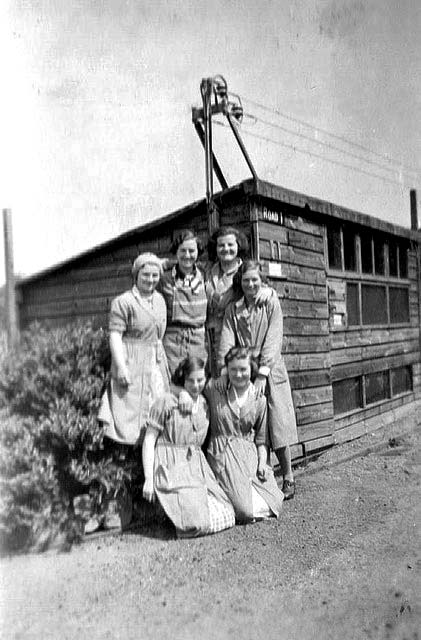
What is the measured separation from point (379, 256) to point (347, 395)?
2.62 metres

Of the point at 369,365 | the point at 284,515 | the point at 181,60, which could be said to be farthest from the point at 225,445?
the point at 369,365

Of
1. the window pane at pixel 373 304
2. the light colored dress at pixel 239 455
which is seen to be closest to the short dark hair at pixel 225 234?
the light colored dress at pixel 239 455

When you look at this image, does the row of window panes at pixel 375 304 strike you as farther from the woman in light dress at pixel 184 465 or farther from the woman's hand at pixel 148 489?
the woman's hand at pixel 148 489

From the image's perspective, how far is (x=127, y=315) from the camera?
4500 millimetres

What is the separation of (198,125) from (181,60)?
1051 mm

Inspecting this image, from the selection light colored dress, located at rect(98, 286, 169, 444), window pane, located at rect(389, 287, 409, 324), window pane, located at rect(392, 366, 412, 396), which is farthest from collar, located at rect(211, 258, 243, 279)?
window pane, located at rect(392, 366, 412, 396)

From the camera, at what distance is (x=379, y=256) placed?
31.8 feet

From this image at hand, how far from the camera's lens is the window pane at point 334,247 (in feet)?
25.8

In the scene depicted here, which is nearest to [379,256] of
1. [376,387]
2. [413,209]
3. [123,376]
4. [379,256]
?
[379,256]

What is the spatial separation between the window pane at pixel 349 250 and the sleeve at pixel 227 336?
370 centimetres

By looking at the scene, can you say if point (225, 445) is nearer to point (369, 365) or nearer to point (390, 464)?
point (390, 464)

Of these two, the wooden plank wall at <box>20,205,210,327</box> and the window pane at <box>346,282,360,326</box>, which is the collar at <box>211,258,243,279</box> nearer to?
the wooden plank wall at <box>20,205,210,327</box>

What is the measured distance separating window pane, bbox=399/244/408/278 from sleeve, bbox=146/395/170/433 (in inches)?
285

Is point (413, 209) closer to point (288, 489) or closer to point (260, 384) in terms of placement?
point (288, 489)
